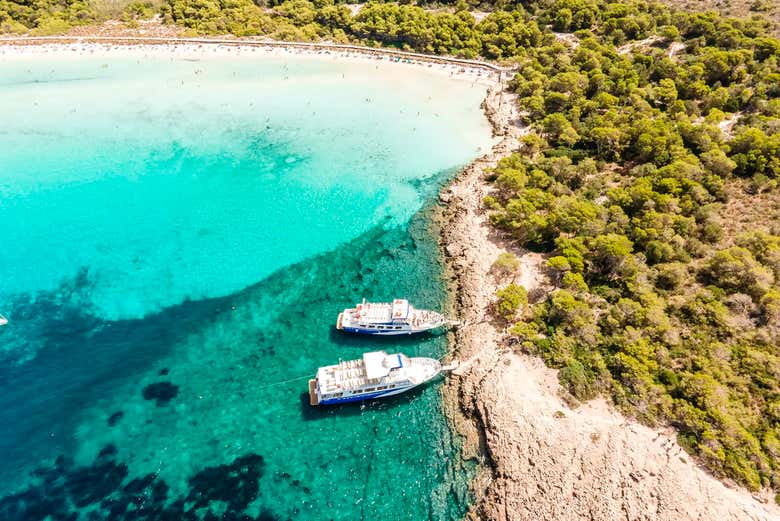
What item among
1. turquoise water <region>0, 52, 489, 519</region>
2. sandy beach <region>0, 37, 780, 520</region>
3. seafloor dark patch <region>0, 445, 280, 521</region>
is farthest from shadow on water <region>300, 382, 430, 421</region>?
seafloor dark patch <region>0, 445, 280, 521</region>

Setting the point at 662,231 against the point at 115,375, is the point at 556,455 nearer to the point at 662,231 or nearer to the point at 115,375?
the point at 662,231

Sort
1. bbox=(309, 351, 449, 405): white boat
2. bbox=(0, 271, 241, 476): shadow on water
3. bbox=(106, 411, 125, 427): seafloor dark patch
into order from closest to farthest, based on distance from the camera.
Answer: bbox=(0, 271, 241, 476): shadow on water
bbox=(106, 411, 125, 427): seafloor dark patch
bbox=(309, 351, 449, 405): white boat

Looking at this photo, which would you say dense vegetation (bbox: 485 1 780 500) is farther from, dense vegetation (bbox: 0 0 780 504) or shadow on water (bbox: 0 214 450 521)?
shadow on water (bbox: 0 214 450 521)

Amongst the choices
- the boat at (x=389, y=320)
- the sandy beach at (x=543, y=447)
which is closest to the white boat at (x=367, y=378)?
the boat at (x=389, y=320)

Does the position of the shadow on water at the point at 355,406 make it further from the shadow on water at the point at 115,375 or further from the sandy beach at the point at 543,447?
the sandy beach at the point at 543,447

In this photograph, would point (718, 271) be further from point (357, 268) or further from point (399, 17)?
point (399, 17)

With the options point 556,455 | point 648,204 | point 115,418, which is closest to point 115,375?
point 115,418
